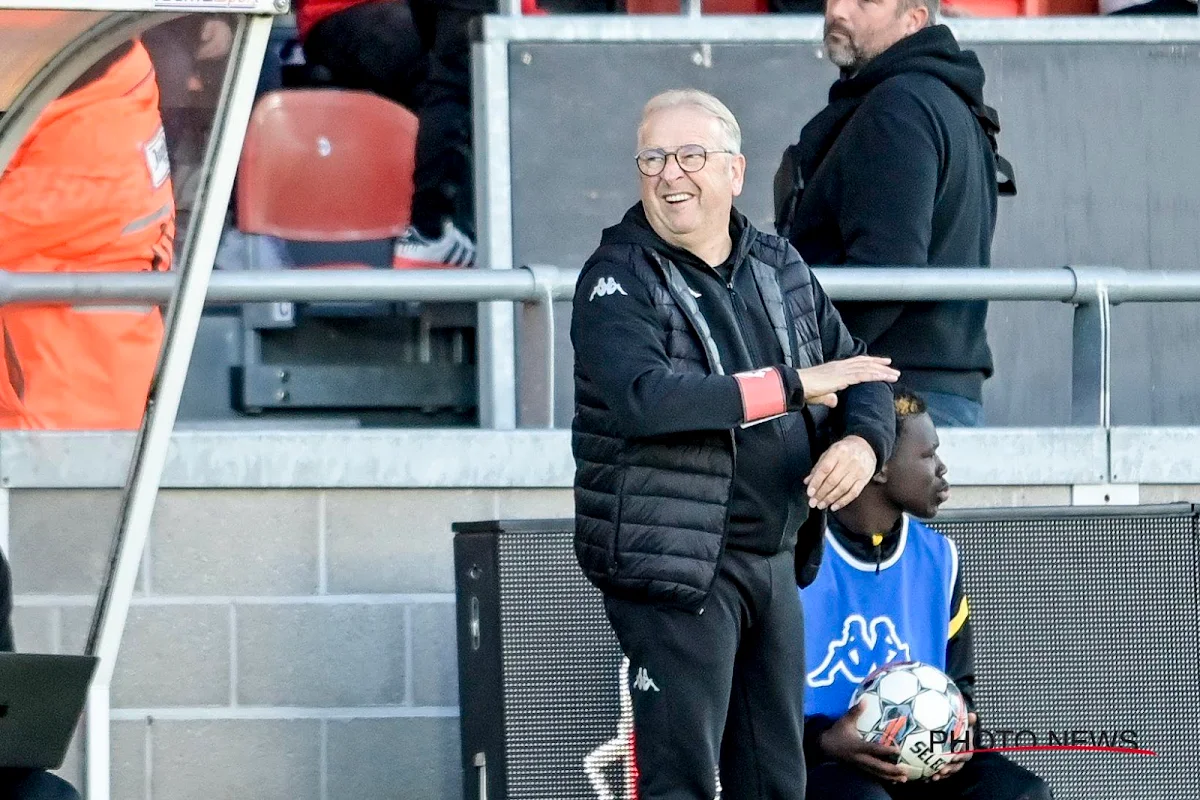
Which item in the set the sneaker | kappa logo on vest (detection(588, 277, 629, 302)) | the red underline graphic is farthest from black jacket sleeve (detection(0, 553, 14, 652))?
the sneaker

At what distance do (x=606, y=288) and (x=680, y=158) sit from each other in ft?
0.89

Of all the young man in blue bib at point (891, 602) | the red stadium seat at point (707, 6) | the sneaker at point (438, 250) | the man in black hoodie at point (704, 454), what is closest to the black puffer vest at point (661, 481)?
the man in black hoodie at point (704, 454)

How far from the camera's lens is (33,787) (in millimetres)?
3619

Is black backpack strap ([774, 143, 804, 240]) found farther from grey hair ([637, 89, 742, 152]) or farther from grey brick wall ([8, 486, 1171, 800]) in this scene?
grey hair ([637, 89, 742, 152])

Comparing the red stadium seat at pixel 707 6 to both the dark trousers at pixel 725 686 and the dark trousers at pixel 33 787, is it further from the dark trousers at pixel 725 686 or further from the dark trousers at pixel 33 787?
the dark trousers at pixel 33 787

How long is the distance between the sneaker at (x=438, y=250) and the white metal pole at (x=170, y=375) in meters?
3.04

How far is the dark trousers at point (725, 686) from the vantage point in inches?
144

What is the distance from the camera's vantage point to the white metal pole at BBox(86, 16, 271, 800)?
309cm

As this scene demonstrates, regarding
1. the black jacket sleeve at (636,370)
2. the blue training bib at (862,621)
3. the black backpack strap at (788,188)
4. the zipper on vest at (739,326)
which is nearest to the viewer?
the black jacket sleeve at (636,370)

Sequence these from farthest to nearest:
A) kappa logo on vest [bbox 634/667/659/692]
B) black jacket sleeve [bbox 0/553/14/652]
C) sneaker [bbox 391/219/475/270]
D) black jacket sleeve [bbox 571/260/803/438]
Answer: sneaker [bbox 391/219/475/270]
kappa logo on vest [bbox 634/667/659/692]
black jacket sleeve [bbox 571/260/803/438]
black jacket sleeve [bbox 0/553/14/652]

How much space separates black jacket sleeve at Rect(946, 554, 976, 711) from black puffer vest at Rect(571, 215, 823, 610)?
851 millimetres

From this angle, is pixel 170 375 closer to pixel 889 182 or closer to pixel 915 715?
pixel 915 715

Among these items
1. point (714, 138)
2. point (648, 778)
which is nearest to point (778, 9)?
point (714, 138)

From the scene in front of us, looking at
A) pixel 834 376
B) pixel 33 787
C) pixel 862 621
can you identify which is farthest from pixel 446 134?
pixel 33 787
